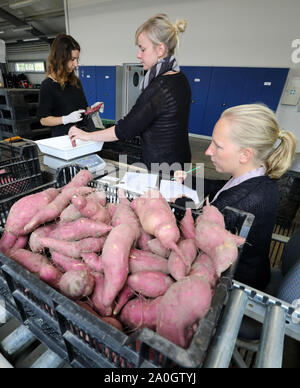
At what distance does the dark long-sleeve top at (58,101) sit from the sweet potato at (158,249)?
155 centimetres

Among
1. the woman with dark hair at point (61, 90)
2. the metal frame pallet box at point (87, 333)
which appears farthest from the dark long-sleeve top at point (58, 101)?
the metal frame pallet box at point (87, 333)

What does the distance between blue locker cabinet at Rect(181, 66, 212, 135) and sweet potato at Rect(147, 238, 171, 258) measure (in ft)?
16.3

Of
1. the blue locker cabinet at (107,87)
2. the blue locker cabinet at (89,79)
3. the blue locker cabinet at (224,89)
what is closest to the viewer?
the blue locker cabinet at (224,89)

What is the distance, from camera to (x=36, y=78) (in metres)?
11.5

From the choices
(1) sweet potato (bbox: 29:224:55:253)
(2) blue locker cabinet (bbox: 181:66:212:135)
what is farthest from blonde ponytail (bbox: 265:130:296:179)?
(2) blue locker cabinet (bbox: 181:66:212:135)

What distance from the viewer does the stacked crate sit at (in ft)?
10.1

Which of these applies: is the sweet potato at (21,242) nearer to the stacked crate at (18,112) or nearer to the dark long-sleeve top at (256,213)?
the dark long-sleeve top at (256,213)

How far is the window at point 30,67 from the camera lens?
1086cm

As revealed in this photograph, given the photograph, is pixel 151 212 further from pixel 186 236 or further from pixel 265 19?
pixel 265 19

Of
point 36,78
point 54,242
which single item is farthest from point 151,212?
point 36,78

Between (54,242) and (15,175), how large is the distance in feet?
1.84

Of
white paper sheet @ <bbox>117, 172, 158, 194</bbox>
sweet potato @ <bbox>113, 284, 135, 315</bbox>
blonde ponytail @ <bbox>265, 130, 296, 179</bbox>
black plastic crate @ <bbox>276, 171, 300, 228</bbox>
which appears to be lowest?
black plastic crate @ <bbox>276, 171, 300, 228</bbox>

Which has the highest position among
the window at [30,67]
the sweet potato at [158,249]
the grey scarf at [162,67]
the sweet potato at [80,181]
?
the window at [30,67]

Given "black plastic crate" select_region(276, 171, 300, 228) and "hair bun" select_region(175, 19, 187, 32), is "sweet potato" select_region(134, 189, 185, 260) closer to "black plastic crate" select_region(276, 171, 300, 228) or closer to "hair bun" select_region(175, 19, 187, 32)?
"hair bun" select_region(175, 19, 187, 32)
